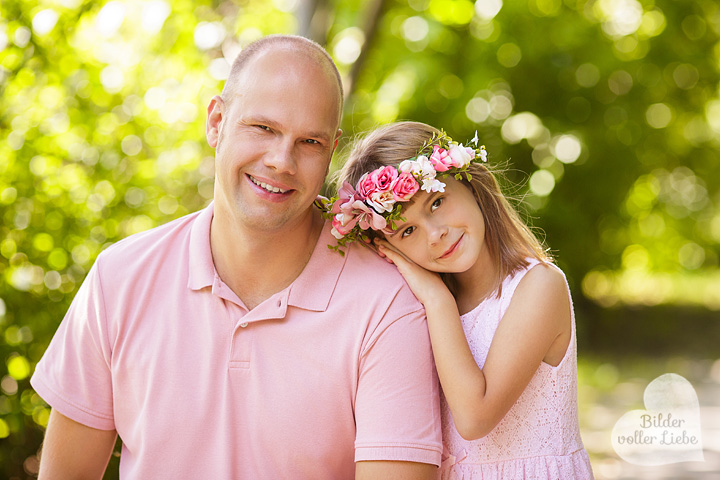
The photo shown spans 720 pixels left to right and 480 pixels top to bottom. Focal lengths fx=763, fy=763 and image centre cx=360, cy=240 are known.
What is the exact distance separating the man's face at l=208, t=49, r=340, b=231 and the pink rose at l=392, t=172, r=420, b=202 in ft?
0.81

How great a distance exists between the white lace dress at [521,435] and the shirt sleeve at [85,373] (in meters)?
1.13

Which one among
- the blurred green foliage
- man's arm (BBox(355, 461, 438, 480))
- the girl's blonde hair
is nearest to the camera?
man's arm (BBox(355, 461, 438, 480))

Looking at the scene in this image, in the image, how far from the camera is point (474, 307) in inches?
105

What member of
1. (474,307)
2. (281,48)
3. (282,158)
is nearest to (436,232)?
(474,307)

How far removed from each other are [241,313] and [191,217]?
54 centimetres

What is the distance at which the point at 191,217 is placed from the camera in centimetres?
285

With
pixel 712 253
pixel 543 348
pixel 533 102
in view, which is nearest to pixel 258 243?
pixel 543 348

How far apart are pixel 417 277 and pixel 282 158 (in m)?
0.59

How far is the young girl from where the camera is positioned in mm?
2395

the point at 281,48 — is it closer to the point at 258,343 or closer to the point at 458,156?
the point at 458,156

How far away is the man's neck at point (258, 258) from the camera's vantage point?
254cm

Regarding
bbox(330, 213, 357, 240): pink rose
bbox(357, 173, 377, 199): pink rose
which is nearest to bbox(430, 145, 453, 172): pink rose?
bbox(357, 173, 377, 199): pink rose

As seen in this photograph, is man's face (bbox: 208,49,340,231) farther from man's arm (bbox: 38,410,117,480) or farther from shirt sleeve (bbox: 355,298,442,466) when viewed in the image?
man's arm (bbox: 38,410,117,480)

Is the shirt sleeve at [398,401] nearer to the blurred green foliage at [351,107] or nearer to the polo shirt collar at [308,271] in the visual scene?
the polo shirt collar at [308,271]
